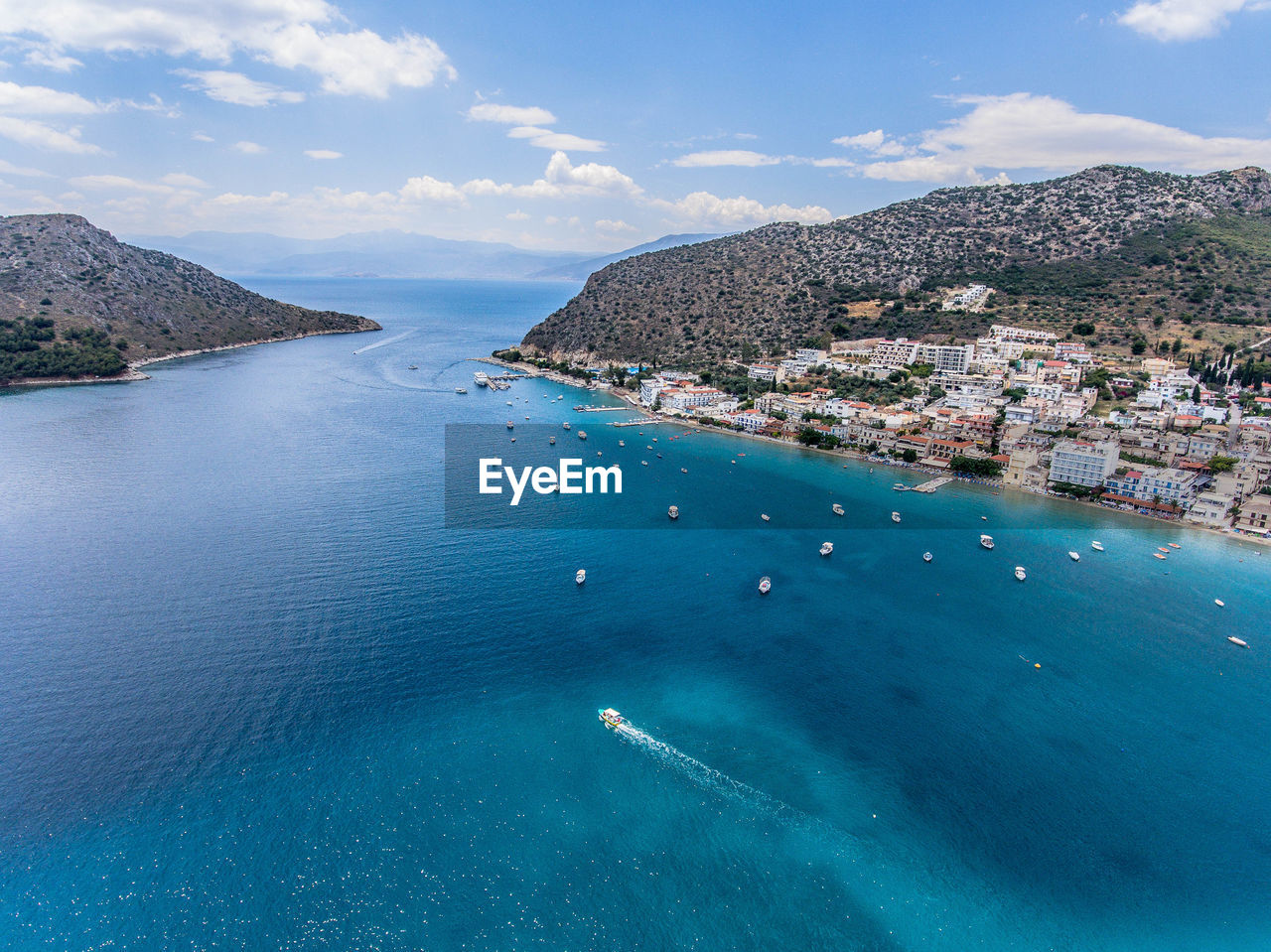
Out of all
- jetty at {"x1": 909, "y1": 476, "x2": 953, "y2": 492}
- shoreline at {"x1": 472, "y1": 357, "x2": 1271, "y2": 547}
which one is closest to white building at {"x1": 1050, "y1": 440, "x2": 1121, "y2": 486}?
shoreline at {"x1": 472, "y1": 357, "x2": 1271, "y2": 547}

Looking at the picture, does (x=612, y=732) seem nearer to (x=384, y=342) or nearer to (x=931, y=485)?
(x=931, y=485)

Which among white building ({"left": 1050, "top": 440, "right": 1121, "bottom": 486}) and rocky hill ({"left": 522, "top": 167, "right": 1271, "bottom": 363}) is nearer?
white building ({"left": 1050, "top": 440, "right": 1121, "bottom": 486})

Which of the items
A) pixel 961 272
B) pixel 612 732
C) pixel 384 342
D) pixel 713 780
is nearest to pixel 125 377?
pixel 384 342

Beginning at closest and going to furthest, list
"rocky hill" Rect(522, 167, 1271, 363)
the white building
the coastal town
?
the coastal town
the white building
"rocky hill" Rect(522, 167, 1271, 363)

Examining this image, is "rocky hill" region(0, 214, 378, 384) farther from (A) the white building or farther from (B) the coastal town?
(A) the white building

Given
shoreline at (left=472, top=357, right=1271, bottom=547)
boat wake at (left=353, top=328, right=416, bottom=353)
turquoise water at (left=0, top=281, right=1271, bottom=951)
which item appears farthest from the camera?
boat wake at (left=353, top=328, right=416, bottom=353)

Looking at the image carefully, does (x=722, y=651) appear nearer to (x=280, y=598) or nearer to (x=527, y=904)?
(x=527, y=904)
